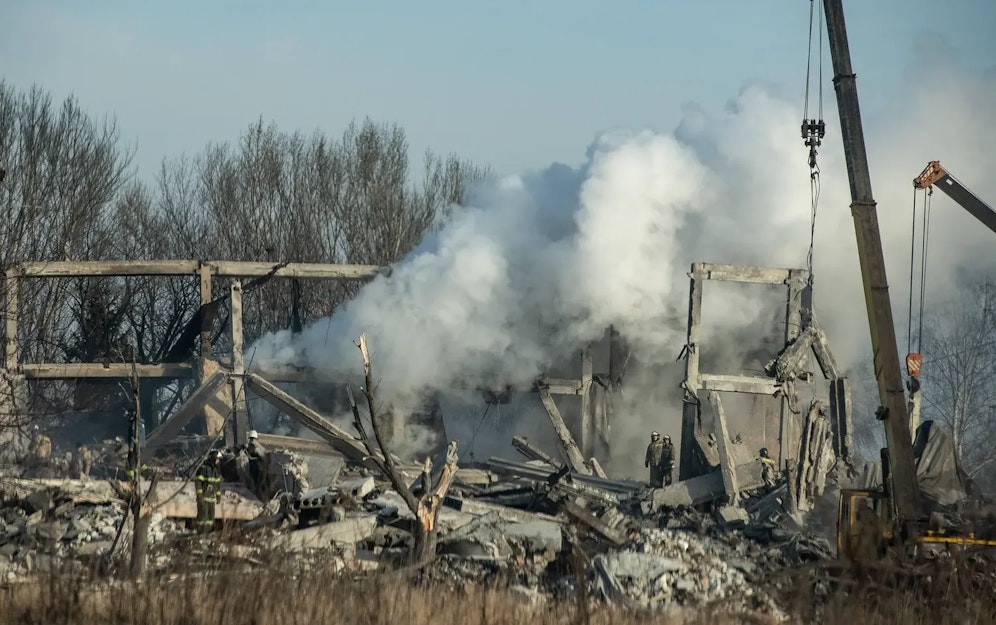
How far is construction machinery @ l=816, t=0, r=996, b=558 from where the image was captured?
1373 cm

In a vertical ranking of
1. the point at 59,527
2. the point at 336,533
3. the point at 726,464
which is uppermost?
the point at 726,464

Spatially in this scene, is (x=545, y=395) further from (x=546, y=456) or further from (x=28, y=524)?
(x=28, y=524)

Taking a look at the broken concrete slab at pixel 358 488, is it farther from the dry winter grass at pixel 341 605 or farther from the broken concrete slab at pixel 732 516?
the dry winter grass at pixel 341 605

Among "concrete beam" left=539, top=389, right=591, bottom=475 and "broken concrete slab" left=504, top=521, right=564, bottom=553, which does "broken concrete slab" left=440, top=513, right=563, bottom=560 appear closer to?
"broken concrete slab" left=504, top=521, right=564, bottom=553

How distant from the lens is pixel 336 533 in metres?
15.7

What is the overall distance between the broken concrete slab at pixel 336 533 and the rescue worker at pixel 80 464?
7.72m


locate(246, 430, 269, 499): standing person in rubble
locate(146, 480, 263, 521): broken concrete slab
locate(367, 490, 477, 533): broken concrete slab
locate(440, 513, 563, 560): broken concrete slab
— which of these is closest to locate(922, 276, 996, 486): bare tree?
locate(367, 490, 477, 533): broken concrete slab

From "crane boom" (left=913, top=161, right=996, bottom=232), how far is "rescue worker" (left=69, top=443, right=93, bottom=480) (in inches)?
598

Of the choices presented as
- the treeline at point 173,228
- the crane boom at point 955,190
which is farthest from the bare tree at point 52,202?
the crane boom at point 955,190

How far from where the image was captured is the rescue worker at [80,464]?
2231 cm

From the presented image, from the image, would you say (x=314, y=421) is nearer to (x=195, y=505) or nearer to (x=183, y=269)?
(x=183, y=269)

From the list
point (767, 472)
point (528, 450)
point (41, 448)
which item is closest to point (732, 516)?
point (767, 472)

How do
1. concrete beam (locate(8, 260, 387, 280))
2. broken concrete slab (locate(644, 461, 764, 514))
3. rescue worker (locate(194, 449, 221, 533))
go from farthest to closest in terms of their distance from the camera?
concrete beam (locate(8, 260, 387, 280)) → broken concrete slab (locate(644, 461, 764, 514)) → rescue worker (locate(194, 449, 221, 533))

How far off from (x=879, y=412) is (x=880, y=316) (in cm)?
110
